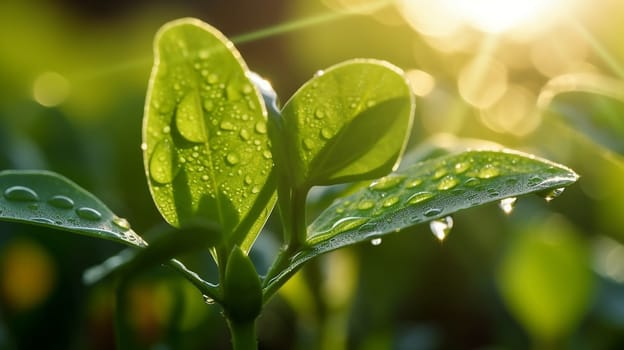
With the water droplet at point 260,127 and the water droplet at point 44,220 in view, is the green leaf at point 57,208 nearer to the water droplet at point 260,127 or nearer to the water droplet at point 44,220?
the water droplet at point 44,220

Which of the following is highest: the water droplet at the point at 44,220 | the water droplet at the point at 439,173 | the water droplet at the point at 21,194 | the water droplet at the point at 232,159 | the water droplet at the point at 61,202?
the water droplet at the point at 232,159

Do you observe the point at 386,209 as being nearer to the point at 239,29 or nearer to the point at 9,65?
the point at 9,65

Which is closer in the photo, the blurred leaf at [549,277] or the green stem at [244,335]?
the green stem at [244,335]

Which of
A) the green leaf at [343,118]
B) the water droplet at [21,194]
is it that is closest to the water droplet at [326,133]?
the green leaf at [343,118]

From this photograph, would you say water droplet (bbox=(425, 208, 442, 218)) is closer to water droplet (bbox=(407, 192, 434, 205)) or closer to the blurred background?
water droplet (bbox=(407, 192, 434, 205))

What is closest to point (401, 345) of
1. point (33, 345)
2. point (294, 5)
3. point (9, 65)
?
point (33, 345)

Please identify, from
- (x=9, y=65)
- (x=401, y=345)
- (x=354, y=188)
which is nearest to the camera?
(x=354, y=188)
